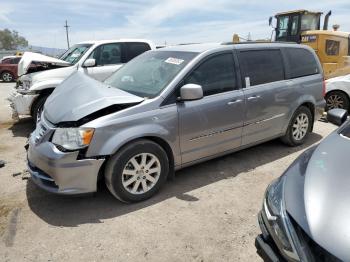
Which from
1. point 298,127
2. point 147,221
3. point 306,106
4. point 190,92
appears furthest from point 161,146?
point 306,106

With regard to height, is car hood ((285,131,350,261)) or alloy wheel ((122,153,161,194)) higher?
car hood ((285,131,350,261))

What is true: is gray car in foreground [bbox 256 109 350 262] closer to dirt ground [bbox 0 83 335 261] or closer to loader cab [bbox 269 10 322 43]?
dirt ground [bbox 0 83 335 261]

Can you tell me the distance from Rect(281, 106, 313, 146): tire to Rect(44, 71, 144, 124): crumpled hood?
9.20 feet

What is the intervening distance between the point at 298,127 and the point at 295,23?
31.2 feet

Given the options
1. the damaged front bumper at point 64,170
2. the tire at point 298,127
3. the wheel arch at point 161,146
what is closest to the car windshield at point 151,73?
the wheel arch at point 161,146

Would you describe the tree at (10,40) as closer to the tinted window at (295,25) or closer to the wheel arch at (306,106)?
the tinted window at (295,25)

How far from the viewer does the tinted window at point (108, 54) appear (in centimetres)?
736

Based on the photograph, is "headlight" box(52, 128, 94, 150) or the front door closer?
"headlight" box(52, 128, 94, 150)

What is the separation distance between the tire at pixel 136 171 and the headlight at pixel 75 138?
340mm

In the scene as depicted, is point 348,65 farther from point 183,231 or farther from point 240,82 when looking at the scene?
point 183,231

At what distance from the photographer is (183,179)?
4.41 m

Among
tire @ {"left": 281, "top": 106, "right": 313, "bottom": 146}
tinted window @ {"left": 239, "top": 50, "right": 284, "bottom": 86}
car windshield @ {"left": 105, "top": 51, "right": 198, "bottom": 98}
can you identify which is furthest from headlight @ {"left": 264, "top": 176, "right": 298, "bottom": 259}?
tire @ {"left": 281, "top": 106, "right": 313, "bottom": 146}

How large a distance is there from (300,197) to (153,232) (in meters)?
1.60

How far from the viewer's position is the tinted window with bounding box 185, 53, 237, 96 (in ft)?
13.5
